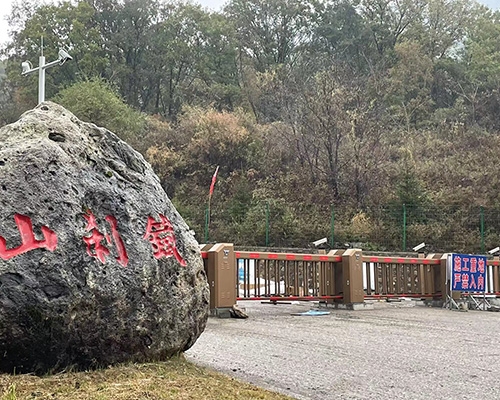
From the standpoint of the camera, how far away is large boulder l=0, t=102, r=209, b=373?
3.88 m

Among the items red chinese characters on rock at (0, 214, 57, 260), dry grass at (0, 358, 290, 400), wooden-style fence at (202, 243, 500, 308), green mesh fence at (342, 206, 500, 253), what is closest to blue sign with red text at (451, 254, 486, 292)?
wooden-style fence at (202, 243, 500, 308)

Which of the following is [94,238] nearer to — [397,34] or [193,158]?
[193,158]

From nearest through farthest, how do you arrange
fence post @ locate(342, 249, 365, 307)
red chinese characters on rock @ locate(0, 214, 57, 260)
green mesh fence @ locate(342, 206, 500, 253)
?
red chinese characters on rock @ locate(0, 214, 57, 260) → fence post @ locate(342, 249, 365, 307) → green mesh fence @ locate(342, 206, 500, 253)

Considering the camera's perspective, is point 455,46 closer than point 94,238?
No

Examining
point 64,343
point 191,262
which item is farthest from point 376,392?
point 64,343

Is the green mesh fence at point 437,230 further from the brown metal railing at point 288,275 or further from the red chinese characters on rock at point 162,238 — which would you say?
the red chinese characters on rock at point 162,238

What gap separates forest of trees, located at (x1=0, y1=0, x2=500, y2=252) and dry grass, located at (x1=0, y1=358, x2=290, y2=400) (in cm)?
1819

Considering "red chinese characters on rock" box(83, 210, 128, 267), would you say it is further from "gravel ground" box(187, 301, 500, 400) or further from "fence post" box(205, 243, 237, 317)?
"fence post" box(205, 243, 237, 317)

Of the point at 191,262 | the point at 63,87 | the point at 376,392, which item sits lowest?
the point at 376,392

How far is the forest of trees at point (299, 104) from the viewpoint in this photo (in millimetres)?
23781

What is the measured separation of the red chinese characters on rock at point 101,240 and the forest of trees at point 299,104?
18.2m

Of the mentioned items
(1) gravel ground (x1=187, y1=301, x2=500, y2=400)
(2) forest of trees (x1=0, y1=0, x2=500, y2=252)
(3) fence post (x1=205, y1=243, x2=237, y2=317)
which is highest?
(2) forest of trees (x1=0, y1=0, x2=500, y2=252)

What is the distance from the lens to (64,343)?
400 centimetres

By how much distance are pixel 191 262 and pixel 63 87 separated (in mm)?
35783
